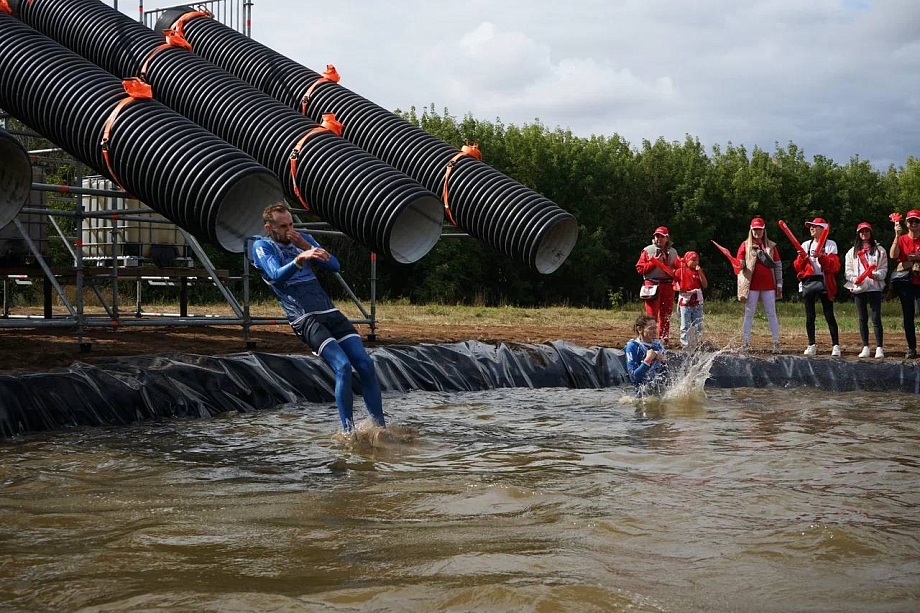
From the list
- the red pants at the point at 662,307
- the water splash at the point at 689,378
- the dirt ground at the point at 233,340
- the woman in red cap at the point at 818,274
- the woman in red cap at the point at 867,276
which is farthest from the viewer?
the red pants at the point at 662,307

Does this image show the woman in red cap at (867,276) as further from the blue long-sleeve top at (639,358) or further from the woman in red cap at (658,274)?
the blue long-sleeve top at (639,358)

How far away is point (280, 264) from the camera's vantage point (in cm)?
646

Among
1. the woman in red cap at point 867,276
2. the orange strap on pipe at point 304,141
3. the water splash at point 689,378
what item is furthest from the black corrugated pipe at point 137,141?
the woman in red cap at point 867,276

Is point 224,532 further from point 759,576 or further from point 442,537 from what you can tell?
point 759,576

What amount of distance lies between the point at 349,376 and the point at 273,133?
437 cm

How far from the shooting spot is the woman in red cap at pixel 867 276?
10.7 metres

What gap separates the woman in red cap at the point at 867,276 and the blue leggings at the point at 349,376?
6581 mm

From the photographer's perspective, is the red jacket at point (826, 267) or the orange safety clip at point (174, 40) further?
the red jacket at point (826, 267)

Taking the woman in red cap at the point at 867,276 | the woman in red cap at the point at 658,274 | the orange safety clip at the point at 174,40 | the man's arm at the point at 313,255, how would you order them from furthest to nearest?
the woman in red cap at the point at 658,274 < the orange safety clip at the point at 174,40 < the woman in red cap at the point at 867,276 < the man's arm at the point at 313,255

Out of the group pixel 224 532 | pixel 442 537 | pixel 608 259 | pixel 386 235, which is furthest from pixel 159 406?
pixel 608 259

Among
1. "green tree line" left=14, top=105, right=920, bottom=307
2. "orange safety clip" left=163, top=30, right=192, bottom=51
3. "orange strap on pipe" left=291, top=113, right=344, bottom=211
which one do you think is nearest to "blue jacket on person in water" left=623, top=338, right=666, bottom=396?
"orange strap on pipe" left=291, top=113, right=344, bottom=211

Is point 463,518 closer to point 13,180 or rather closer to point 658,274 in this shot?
point 13,180

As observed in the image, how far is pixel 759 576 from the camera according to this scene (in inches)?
133

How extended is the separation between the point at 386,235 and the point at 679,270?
160 inches
